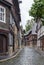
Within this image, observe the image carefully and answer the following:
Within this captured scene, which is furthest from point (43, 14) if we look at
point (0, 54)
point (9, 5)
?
point (0, 54)

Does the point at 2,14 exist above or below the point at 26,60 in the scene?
above

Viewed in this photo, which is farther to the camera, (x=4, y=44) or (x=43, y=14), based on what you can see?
(x=43, y=14)

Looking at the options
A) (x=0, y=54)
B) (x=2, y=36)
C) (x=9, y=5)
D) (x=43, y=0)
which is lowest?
(x=0, y=54)

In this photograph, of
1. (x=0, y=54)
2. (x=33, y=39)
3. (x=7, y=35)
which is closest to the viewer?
(x=0, y=54)

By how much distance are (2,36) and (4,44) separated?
92 centimetres

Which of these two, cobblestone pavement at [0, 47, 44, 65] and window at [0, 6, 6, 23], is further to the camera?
window at [0, 6, 6, 23]

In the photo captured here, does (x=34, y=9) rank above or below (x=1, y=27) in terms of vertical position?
above

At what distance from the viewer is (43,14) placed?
36.1 metres

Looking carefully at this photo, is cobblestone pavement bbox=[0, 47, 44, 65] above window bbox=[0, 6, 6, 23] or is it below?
below

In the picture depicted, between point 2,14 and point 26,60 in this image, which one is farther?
point 2,14

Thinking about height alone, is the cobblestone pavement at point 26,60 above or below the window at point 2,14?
below

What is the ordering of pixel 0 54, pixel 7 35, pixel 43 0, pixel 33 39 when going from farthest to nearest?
1. pixel 33 39
2. pixel 43 0
3. pixel 7 35
4. pixel 0 54

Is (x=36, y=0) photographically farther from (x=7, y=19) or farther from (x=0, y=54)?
(x=0, y=54)

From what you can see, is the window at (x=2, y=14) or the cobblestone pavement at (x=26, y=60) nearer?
the cobblestone pavement at (x=26, y=60)
